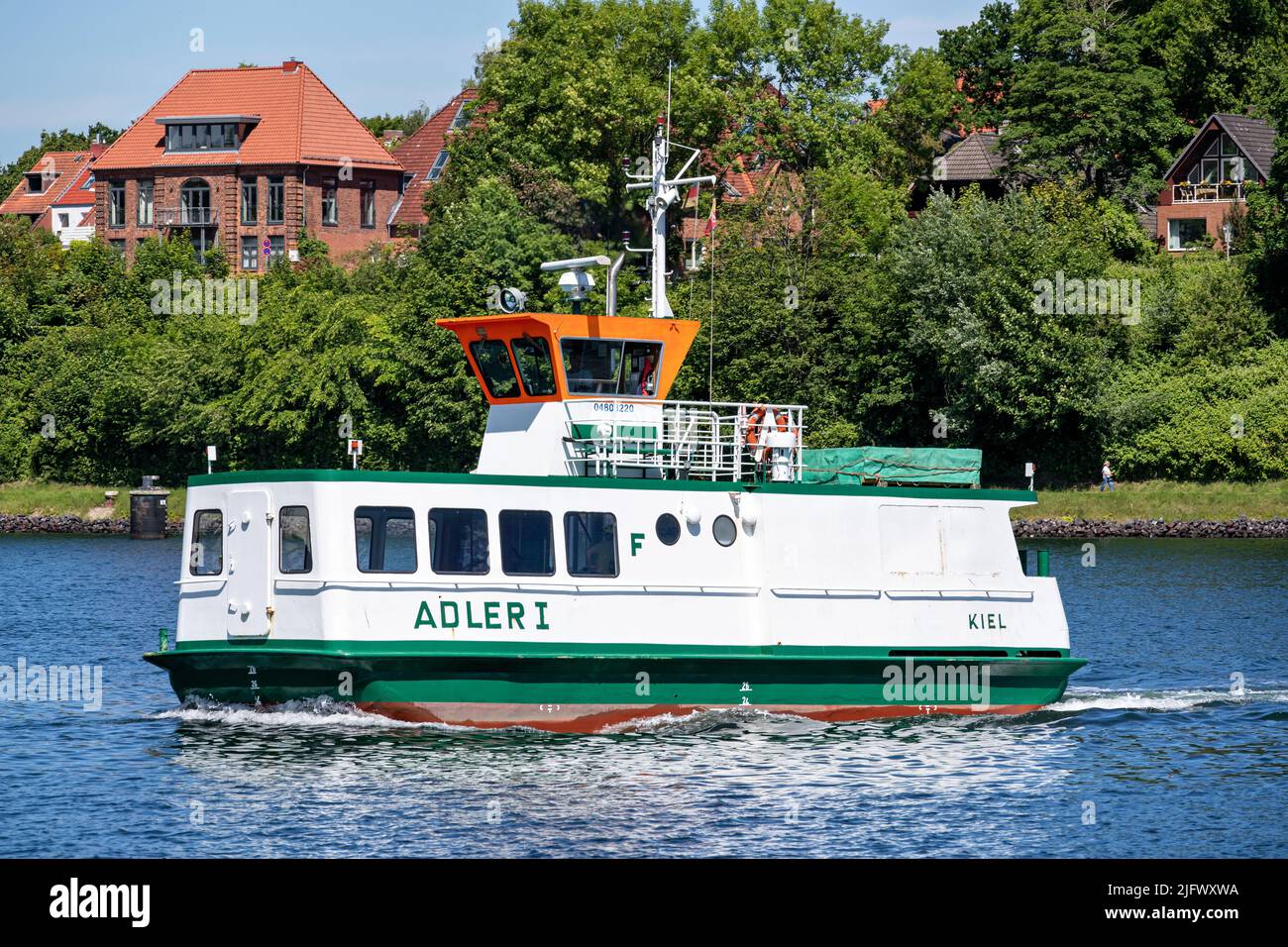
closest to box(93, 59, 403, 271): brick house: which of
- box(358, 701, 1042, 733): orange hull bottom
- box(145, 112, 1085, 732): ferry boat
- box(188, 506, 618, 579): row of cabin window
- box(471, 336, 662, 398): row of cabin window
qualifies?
box(471, 336, 662, 398): row of cabin window

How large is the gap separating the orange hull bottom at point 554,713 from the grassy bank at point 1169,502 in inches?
1437

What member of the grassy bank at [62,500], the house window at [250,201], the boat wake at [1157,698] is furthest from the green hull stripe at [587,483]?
the house window at [250,201]

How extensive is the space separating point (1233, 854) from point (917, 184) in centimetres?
6957

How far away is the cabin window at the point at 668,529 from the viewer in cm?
2405

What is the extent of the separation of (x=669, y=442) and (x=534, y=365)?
8.34 ft

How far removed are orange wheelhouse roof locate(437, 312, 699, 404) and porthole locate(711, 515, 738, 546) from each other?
2870 mm

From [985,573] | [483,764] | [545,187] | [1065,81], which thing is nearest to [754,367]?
[545,187]

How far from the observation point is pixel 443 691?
22.8 m

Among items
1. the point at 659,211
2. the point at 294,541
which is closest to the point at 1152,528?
the point at 659,211

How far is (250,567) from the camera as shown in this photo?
22.6m

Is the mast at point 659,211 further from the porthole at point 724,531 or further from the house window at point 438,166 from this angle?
the house window at point 438,166

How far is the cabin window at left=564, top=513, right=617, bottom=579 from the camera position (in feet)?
77.2

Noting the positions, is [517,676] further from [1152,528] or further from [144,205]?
[144,205]

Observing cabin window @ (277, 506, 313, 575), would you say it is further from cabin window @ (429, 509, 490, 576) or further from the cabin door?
cabin window @ (429, 509, 490, 576)
